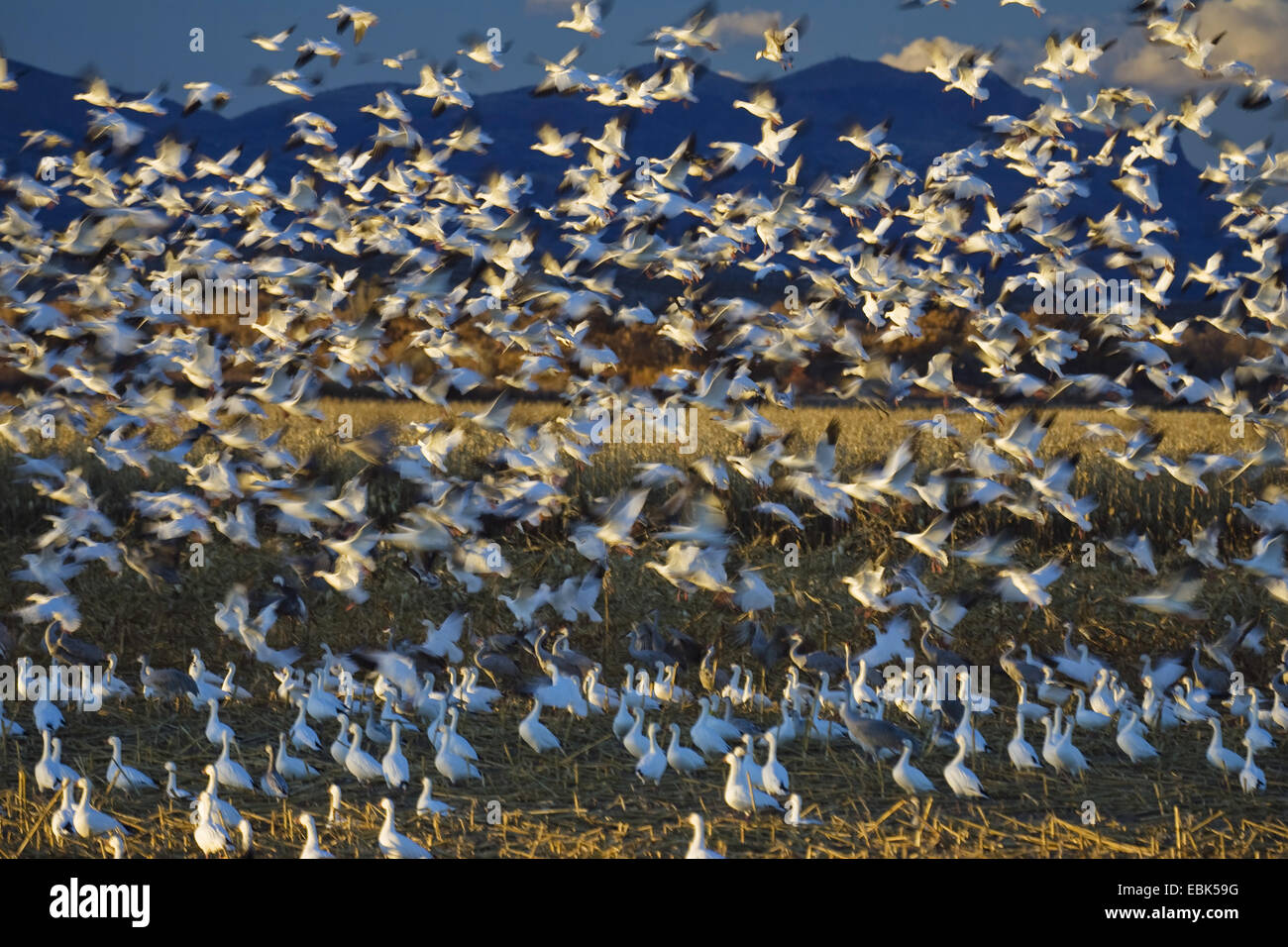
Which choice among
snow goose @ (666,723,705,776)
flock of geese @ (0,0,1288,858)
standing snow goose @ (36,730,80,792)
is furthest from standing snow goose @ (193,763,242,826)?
snow goose @ (666,723,705,776)

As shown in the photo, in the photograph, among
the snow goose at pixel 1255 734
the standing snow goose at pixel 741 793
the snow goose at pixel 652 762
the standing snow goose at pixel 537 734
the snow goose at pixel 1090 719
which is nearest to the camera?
the standing snow goose at pixel 741 793

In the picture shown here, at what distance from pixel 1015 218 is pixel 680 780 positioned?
10.7 metres

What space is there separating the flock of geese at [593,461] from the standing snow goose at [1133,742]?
0.03 m

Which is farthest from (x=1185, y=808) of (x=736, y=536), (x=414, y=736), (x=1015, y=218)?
(x=1015, y=218)

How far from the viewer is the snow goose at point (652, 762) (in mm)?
7207

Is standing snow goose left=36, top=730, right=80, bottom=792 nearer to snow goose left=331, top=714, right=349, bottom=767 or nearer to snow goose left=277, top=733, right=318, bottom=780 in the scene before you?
snow goose left=277, top=733, right=318, bottom=780

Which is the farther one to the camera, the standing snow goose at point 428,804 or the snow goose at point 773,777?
the snow goose at point 773,777

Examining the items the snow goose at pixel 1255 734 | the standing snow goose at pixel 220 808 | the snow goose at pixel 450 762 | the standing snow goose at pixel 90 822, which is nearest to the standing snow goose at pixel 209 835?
the standing snow goose at pixel 220 808

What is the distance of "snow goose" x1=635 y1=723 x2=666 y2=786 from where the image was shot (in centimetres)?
721

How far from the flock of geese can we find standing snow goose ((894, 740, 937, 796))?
2 cm

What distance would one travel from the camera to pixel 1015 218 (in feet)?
53.0

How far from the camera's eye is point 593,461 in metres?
15.4

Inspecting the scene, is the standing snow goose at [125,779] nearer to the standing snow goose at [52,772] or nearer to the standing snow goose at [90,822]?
the standing snow goose at [52,772]

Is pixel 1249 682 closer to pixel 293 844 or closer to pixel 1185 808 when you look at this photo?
pixel 1185 808
